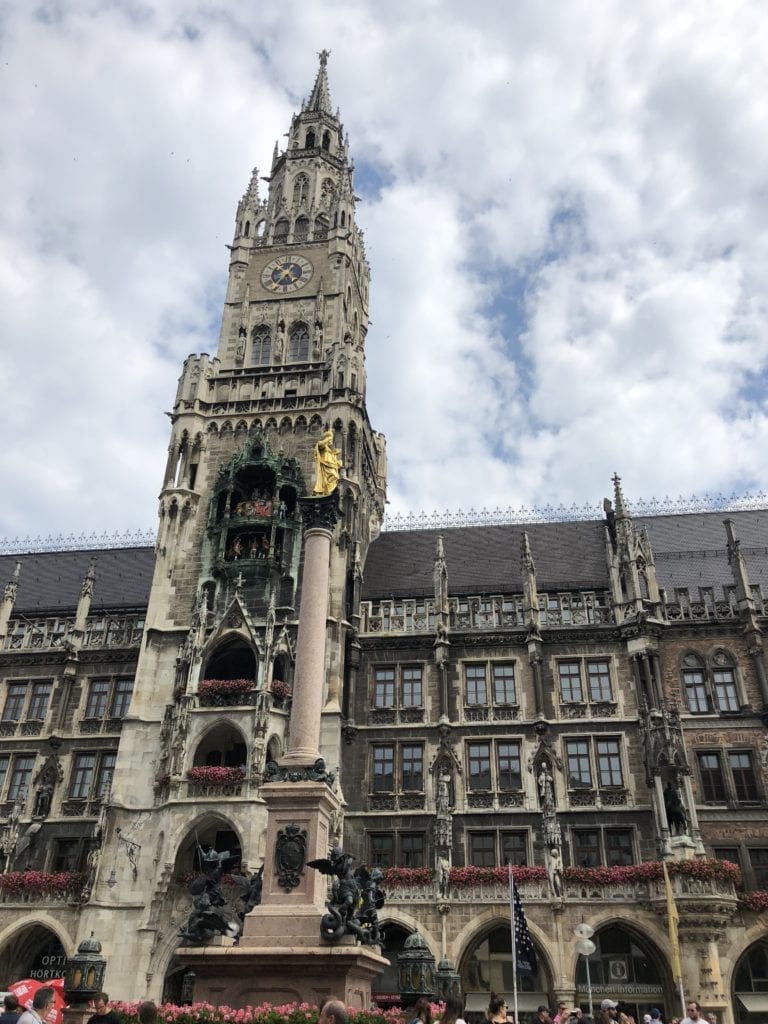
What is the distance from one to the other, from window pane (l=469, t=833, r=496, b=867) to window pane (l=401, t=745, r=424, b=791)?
8.06 feet

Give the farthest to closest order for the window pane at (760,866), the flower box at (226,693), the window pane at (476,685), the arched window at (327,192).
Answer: the arched window at (327,192)
the window pane at (476,685)
the flower box at (226,693)
the window pane at (760,866)

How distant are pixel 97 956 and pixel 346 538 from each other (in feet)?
59.5

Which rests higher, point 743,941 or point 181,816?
point 181,816

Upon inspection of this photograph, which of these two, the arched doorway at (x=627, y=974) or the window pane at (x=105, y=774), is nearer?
the arched doorway at (x=627, y=974)

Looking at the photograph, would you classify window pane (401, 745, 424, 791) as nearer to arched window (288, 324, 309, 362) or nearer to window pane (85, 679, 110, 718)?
window pane (85, 679, 110, 718)

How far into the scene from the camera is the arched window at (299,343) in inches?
1541

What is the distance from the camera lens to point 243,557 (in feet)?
107

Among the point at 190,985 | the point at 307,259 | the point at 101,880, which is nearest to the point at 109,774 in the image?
the point at 101,880

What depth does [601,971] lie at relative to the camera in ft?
86.6

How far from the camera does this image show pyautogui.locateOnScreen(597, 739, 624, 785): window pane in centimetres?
2861

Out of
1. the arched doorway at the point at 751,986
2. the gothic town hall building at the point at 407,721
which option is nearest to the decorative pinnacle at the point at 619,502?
the gothic town hall building at the point at 407,721

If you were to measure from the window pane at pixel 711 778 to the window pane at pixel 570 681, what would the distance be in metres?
4.44

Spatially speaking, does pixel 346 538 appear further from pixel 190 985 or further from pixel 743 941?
pixel 743 941

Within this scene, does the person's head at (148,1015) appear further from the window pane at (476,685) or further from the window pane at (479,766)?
the window pane at (476,685)
